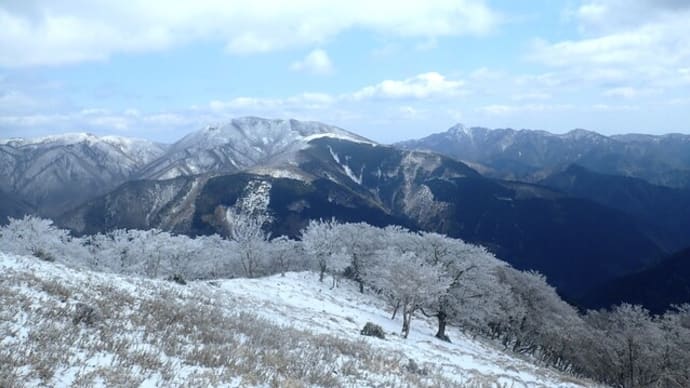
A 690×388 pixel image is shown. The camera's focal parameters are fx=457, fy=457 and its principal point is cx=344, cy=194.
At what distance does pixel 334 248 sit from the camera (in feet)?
216

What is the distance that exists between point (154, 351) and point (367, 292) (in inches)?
2305

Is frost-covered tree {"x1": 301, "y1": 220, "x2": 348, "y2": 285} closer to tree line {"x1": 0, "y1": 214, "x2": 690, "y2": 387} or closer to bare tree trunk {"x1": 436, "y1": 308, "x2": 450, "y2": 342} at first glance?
tree line {"x1": 0, "y1": 214, "x2": 690, "y2": 387}

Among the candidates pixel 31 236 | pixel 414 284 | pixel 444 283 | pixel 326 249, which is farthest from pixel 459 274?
pixel 31 236

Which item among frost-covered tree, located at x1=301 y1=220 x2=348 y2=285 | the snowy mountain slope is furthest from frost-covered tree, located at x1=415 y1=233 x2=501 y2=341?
the snowy mountain slope

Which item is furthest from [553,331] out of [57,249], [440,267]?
[57,249]

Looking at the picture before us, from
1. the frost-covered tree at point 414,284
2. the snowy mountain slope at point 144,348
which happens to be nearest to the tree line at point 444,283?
the frost-covered tree at point 414,284

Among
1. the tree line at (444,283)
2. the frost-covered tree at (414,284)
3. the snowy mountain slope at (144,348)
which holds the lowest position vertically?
the tree line at (444,283)

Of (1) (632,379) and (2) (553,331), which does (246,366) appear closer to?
(1) (632,379)

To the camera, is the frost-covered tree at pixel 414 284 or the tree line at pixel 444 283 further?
the tree line at pixel 444 283

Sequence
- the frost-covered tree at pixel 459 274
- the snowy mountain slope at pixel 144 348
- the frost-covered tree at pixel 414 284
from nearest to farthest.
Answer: the snowy mountain slope at pixel 144 348, the frost-covered tree at pixel 414 284, the frost-covered tree at pixel 459 274

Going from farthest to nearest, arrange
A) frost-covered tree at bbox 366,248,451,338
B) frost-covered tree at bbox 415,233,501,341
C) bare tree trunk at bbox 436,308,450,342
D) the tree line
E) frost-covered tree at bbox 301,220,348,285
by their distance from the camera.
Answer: frost-covered tree at bbox 301,220,348,285 → frost-covered tree at bbox 415,233,501,341 → the tree line → bare tree trunk at bbox 436,308,450,342 → frost-covered tree at bbox 366,248,451,338

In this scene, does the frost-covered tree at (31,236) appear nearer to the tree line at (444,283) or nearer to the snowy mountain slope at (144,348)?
the tree line at (444,283)

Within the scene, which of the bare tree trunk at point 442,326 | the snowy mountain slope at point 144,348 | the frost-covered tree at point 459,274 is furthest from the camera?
the frost-covered tree at point 459,274

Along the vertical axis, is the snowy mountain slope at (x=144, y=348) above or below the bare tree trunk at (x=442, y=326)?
above
